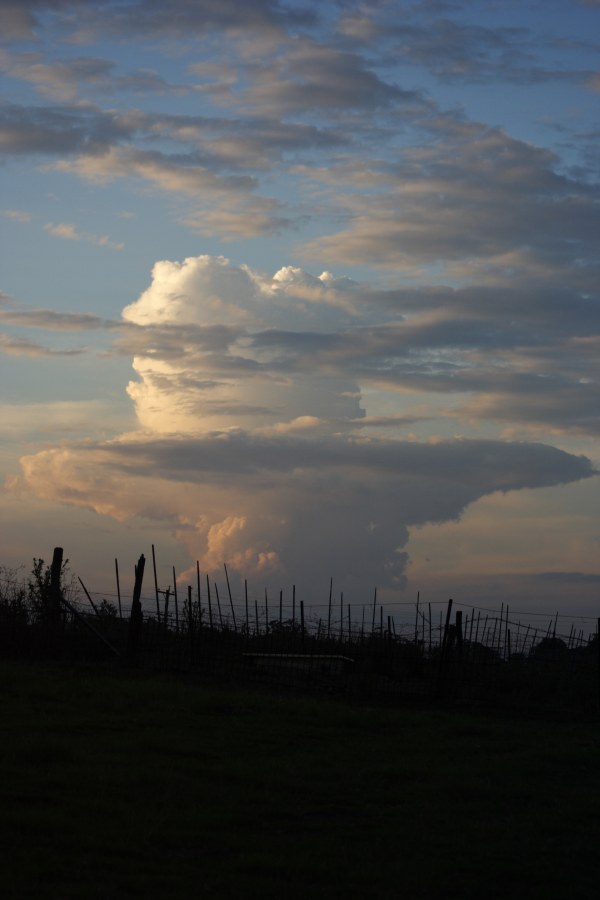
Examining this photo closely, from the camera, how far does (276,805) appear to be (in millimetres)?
8742

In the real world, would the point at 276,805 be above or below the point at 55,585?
below

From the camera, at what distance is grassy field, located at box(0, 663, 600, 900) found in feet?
21.2

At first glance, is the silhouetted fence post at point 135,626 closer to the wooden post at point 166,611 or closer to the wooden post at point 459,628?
the wooden post at point 166,611

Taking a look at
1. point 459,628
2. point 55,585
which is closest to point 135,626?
point 55,585

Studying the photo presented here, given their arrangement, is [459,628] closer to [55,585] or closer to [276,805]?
[55,585]

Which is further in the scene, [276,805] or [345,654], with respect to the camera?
[345,654]

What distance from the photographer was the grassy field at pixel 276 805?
254 inches

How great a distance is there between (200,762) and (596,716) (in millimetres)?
11779

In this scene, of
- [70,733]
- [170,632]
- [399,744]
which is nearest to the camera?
[70,733]

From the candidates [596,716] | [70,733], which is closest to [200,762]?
[70,733]

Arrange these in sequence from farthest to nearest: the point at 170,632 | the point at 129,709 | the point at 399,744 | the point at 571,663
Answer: the point at 170,632, the point at 571,663, the point at 129,709, the point at 399,744

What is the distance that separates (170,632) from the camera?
955 inches

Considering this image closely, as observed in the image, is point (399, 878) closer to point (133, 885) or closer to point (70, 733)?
point (133, 885)

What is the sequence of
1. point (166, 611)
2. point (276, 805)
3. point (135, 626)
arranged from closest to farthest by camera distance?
1. point (276, 805)
2. point (135, 626)
3. point (166, 611)
